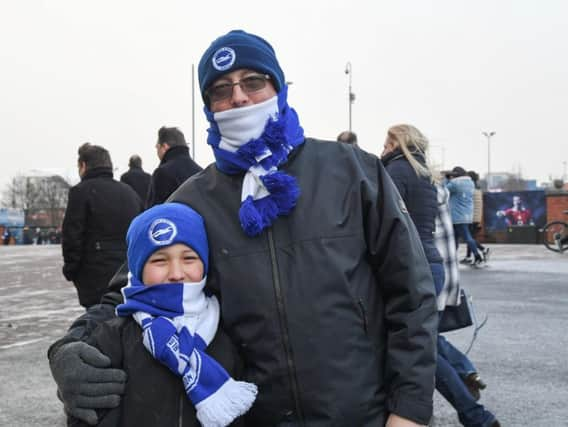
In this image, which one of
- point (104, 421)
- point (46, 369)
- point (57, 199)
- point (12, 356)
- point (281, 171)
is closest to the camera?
point (104, 421)

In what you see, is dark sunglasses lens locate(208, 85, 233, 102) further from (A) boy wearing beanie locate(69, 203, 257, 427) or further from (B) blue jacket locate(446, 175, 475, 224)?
(B) blue jacket locate(446, 175, 475, 224)

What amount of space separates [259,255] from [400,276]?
431 mm

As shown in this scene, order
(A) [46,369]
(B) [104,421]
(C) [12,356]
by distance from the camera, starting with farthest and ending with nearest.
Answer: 1. (C) [12,356]
2. (A) [46,369]
3. (B) [104,421]

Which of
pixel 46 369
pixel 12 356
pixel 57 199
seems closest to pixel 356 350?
pixel 46 369

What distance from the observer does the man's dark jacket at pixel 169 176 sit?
5.96 m

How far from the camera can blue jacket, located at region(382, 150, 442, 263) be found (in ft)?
15.6

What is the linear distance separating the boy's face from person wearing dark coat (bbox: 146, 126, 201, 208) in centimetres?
357

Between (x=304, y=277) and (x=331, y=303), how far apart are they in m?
0.11

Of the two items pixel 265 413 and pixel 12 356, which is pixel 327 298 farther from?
pixel 12 356

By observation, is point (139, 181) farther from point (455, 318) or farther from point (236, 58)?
point (236, 58)

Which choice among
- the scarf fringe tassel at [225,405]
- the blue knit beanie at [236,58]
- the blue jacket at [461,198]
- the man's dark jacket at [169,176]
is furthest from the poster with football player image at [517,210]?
the scarf fringe tassel at [225,405]


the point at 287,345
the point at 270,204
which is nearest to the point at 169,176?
the point at 270,204

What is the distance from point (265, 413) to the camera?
222cm

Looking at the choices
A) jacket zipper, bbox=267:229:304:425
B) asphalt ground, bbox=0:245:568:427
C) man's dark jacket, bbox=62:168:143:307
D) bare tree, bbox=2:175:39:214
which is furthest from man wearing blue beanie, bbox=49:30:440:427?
bare tree, bbox=2:175:39:214
